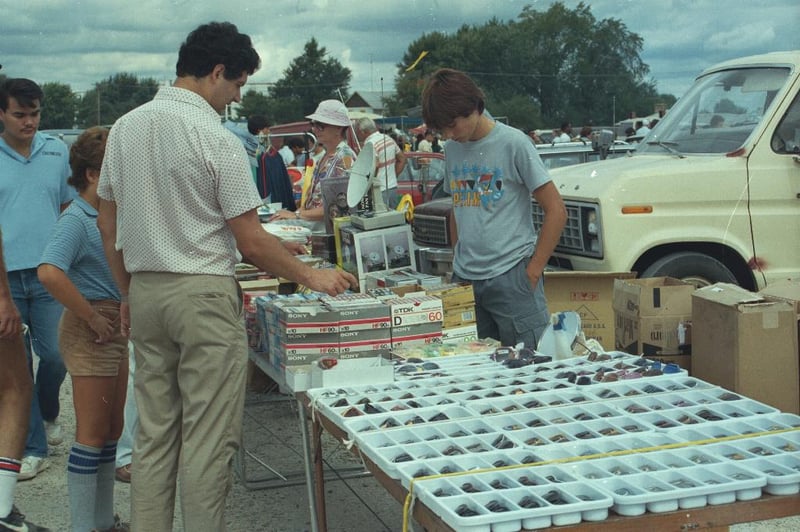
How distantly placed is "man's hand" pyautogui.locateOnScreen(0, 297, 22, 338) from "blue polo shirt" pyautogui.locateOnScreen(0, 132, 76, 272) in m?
1.44

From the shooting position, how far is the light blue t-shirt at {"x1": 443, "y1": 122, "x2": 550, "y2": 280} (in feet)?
14.6

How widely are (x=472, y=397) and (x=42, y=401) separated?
3.85m

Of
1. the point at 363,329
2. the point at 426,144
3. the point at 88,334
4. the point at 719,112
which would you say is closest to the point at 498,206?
the point at 363,329

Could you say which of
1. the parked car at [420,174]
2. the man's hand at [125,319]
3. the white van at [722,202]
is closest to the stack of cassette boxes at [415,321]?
the man's hand at [125,319]

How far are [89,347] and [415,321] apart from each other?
1395mm

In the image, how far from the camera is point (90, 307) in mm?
4109

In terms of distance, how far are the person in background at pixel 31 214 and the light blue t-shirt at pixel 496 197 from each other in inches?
102

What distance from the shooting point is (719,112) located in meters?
7.14

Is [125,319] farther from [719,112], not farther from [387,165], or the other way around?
[719,112]

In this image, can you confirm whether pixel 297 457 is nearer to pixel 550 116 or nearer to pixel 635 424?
pixel 635 424

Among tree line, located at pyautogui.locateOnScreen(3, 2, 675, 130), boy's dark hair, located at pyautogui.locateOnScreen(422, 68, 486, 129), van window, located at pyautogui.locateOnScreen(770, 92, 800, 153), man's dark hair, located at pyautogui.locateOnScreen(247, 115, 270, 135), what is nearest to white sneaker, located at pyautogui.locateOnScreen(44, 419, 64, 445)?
boy's dark hair, located at pyautogui.locateOnScreen(422, 68, 486, 129)

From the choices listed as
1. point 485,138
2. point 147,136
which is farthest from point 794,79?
point 147,136

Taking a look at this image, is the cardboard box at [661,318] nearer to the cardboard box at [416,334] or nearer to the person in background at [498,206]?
the person in background at [498,206]

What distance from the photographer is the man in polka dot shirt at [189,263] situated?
3.35m
